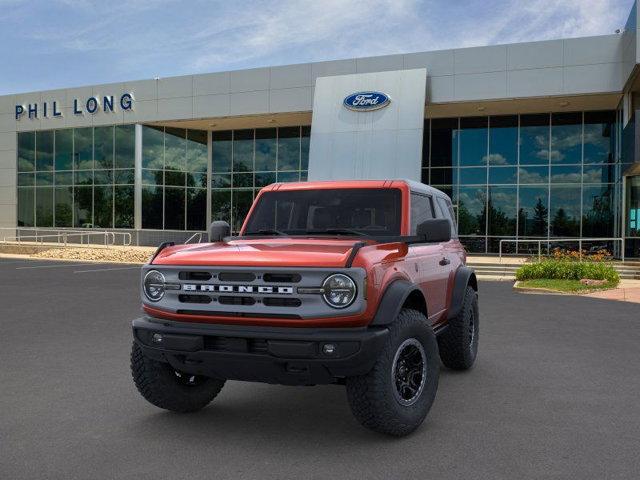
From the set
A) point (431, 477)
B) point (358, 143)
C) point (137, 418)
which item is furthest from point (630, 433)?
point (358, 143)

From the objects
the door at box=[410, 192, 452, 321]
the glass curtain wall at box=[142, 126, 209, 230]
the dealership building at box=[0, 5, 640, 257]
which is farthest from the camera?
the glass curtain wall at box=[142, 126, 209, 230]

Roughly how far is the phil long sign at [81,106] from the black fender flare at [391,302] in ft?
105

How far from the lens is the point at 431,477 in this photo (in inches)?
148

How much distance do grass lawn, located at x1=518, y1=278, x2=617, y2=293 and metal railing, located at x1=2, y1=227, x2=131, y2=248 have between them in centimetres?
2285

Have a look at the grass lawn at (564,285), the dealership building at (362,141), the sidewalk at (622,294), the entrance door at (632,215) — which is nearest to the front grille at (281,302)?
the sidewalk at (622,294)

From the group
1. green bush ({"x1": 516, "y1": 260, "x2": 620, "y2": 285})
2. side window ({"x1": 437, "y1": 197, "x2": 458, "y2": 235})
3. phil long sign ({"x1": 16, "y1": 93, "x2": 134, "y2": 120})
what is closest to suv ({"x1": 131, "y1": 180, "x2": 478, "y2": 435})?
side window ({"x1": 437, "y1": 197, "x2": 458, "y2": 235})

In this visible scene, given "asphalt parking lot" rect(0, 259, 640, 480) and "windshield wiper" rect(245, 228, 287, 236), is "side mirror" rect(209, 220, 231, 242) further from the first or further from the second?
"asphalt parking lot" rect(0, 259, 640, 480)

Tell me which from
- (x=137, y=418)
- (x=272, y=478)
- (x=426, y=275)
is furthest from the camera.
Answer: (x=426, y=275)

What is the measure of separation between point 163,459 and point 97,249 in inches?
1025

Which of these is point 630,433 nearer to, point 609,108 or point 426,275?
point 426,275

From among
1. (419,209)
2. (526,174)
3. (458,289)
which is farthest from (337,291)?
(526,174)

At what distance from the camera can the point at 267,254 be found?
4.36m

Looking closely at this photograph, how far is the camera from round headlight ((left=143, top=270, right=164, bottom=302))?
15.0ft

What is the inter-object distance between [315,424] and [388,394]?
3.01 feet
